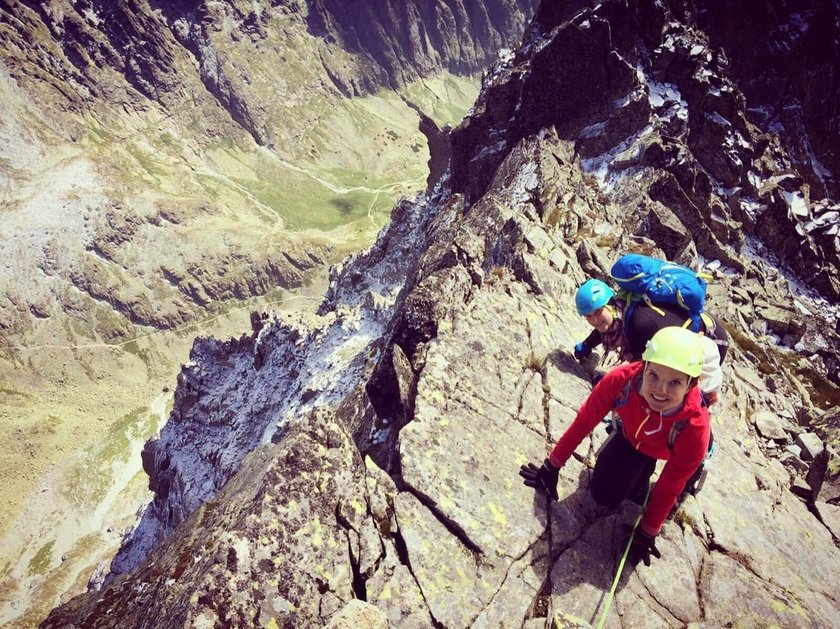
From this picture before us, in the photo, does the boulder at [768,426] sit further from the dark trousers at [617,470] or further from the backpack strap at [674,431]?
the backpack strap at [674,431]

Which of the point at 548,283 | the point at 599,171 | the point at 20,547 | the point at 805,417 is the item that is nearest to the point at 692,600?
the point at 548,283

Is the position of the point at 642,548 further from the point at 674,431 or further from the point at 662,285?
the point at 662,285

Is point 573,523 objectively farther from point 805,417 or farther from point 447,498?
point 805,417

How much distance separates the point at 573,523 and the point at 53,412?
124 meters

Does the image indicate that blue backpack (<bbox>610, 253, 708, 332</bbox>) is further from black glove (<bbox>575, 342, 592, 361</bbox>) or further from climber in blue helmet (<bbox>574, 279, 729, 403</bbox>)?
black glove (<bbox>575, 342, 592, 361</bbox>)

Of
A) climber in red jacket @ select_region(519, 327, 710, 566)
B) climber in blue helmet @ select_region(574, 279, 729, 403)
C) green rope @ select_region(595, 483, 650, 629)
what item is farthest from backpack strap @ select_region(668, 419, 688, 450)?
green rope @ select_region(595, 483, 650, 629)

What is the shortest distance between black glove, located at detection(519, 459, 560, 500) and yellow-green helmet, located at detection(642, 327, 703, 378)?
4.09 m

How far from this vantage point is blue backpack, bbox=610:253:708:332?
405 inches

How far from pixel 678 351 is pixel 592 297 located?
5.14 m

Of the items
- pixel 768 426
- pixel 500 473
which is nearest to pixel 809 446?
pixel 768 426

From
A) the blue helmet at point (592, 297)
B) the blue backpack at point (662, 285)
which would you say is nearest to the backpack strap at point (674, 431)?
the blue backpack at point (662, 285)

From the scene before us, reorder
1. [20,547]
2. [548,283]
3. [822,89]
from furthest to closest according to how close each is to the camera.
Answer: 1. [20,547]
2. [822,89]
3. [548,283]

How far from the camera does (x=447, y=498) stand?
31.0 feet

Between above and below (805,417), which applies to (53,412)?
above
